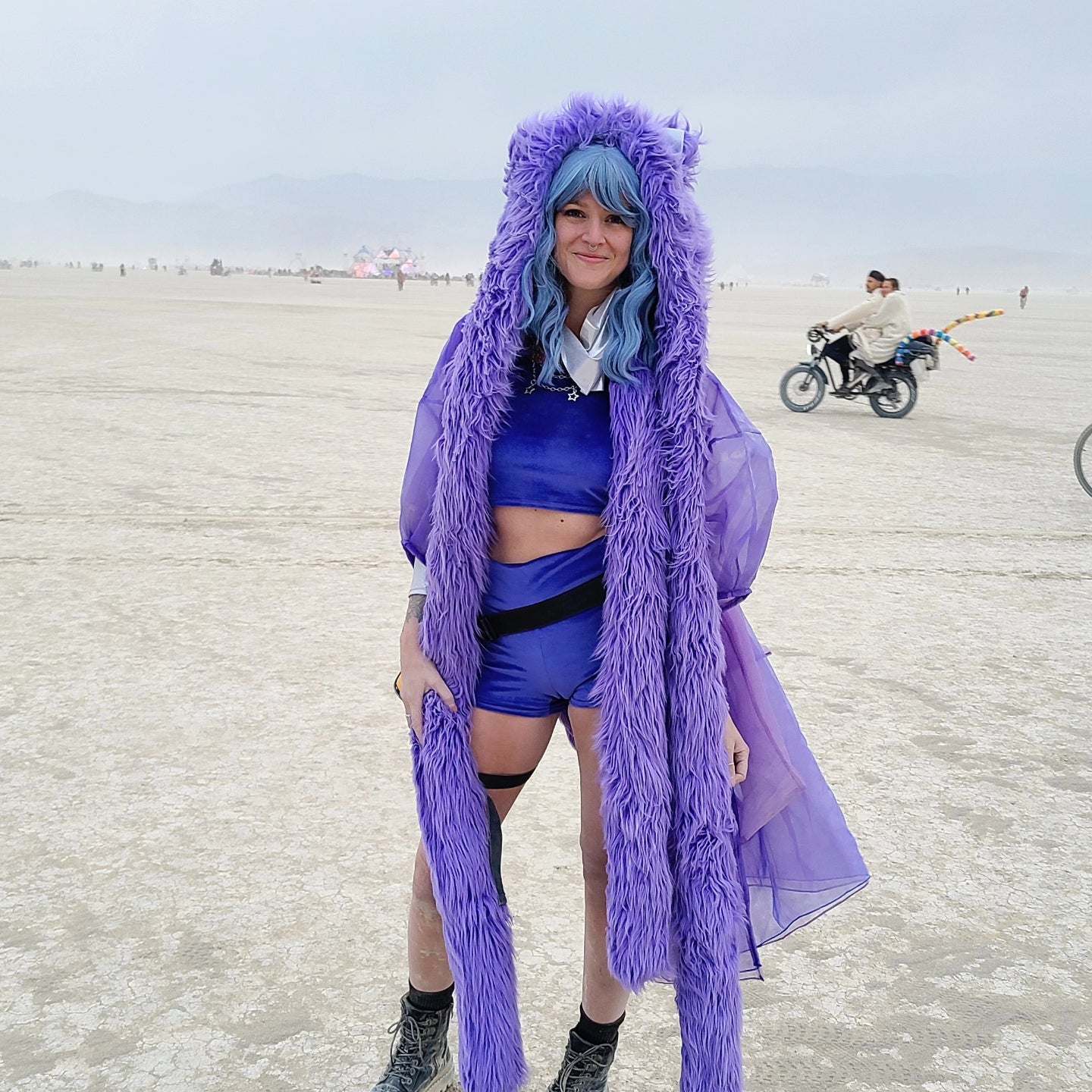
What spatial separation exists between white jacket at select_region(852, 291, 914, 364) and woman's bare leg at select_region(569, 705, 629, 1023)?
11101 mm

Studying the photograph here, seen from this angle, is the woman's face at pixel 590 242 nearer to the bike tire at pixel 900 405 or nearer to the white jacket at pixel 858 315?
the white jacket at pixel 858 315

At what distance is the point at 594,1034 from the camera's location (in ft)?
7.37

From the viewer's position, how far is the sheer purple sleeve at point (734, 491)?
2068 millimetres

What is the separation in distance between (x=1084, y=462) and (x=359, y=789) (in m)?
6.92

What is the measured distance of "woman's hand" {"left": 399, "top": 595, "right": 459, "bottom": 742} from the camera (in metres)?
2.13

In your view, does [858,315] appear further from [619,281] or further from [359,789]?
[619,281]

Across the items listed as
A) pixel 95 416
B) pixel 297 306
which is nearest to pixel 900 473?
pixel 95 416

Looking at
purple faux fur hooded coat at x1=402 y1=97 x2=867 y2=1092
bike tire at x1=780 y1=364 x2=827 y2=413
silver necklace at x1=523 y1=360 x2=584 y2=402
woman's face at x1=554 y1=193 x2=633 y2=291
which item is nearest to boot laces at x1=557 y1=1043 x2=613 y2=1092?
purple faux fur hooded coat at x1=402 y1=97 x2=867 y2=1092

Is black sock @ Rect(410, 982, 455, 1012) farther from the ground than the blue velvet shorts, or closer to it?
closer to it

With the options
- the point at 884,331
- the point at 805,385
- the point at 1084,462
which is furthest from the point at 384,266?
the point at 1084,462

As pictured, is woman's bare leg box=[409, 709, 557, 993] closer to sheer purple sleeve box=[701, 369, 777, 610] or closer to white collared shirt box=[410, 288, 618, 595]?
sheer purple sleeve box=[701, 369, 777, 610]

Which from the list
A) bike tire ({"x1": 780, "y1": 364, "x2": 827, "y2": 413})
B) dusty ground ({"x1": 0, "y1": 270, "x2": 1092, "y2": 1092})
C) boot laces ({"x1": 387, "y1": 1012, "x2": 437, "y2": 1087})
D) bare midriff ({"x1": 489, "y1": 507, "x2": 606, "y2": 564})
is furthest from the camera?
bike tire ({"x1": 780, "y1": 364, "x2": 827, "y2": 413})

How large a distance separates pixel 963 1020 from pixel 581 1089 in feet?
3.07

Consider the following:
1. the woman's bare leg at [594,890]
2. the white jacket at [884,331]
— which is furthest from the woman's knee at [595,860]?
the white jacket at [884,331]
